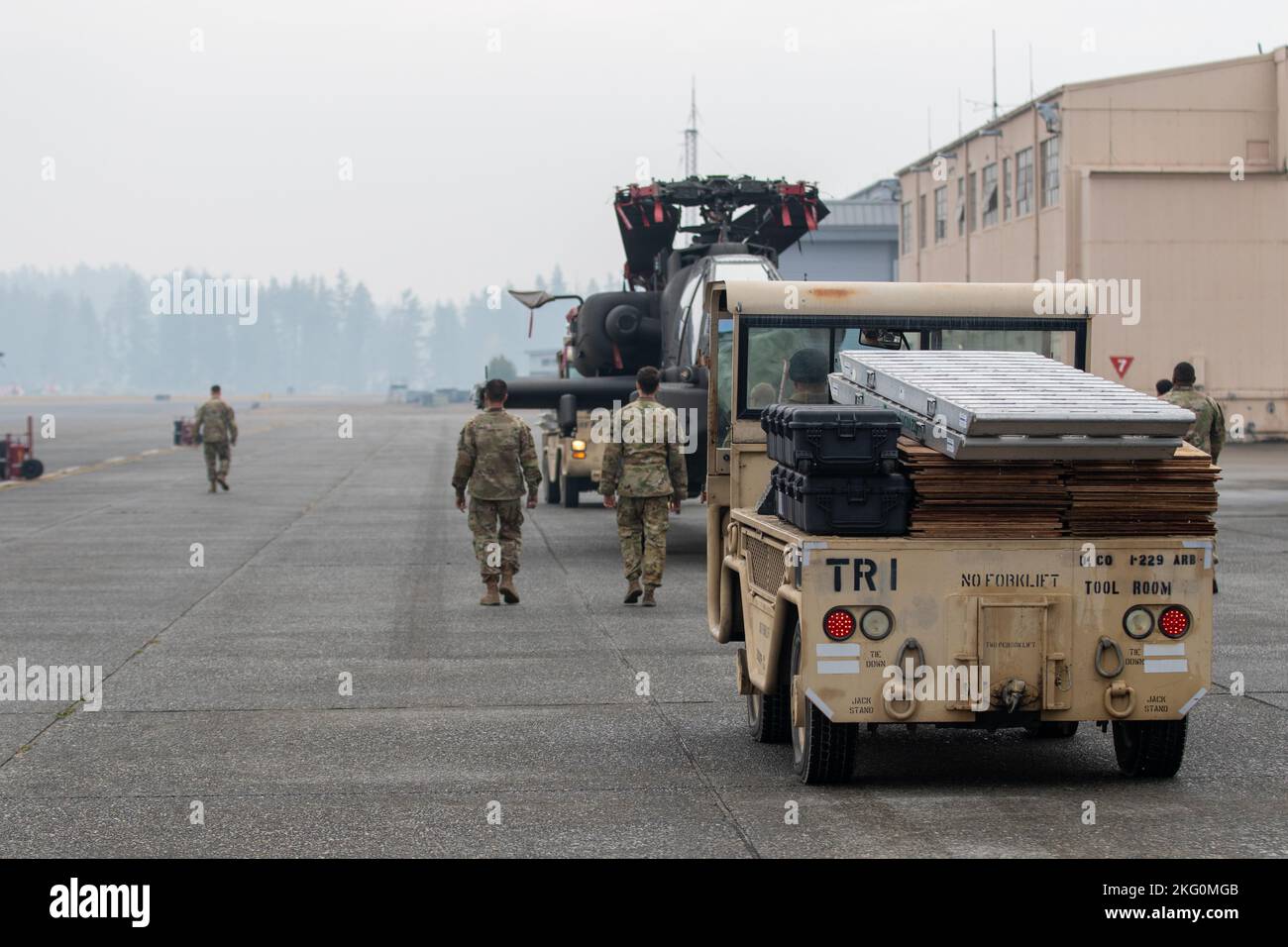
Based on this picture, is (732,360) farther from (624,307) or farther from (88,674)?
(624,307)

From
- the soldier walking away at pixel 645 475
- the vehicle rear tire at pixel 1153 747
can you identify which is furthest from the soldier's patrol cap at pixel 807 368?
the soldier walking away at pixel 645 475

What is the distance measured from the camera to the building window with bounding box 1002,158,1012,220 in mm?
55062

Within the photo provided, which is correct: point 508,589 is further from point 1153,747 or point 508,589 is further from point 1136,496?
point 1136,496

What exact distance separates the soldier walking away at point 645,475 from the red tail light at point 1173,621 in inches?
306

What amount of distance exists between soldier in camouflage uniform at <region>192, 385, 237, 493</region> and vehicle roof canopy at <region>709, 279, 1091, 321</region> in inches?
816

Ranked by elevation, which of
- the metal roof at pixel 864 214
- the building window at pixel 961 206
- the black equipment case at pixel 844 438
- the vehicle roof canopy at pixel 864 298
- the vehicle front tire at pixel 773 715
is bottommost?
the vehicle front tire at pixel 773 715

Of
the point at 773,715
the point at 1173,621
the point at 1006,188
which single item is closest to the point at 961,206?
the point at 1006,188

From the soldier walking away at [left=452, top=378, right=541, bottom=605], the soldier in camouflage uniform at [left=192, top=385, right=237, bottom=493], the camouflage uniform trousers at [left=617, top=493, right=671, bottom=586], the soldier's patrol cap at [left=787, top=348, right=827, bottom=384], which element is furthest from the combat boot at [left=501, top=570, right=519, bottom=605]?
the soldier in camouflage uniform at [left=192, top=385, right=237, bottom=493]

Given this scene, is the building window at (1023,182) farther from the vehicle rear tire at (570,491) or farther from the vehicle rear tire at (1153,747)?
the vehicle rear tire at (1153,747)

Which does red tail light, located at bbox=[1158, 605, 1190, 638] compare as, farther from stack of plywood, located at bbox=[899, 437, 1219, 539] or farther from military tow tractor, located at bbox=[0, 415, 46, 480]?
military tow tractor, located at bbox=[0, 415, 46, 480]

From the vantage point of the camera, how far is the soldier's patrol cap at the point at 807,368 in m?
10.5

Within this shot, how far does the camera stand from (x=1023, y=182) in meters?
53.9

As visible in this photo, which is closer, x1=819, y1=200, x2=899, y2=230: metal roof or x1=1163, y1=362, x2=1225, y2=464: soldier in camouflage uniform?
x1=1163, y1=362, x2=1225, y2=464: soldier in camouflage uniform

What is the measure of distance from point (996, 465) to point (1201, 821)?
163 centimetres
